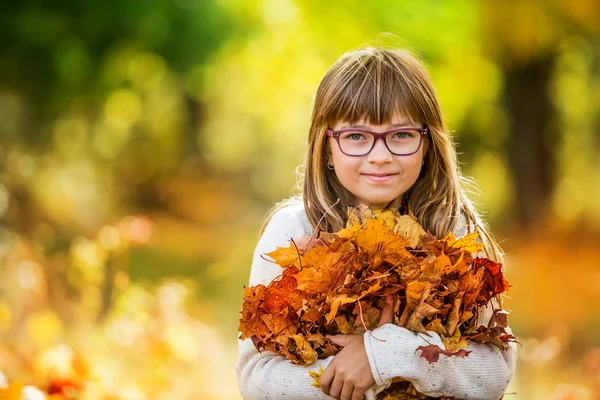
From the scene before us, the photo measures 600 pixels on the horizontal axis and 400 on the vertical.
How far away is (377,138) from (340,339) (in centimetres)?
56

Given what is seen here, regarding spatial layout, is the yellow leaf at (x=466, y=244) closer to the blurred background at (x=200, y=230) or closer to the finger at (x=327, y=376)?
the finger at (x=327, y=376)

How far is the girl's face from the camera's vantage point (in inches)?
88.9

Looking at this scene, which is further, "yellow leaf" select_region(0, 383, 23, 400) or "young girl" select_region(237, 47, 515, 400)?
"yellow leaf" select_region(0, 383, 23, 400)

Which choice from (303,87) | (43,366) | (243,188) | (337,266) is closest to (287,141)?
(243,188)

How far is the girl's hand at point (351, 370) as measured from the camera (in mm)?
1999

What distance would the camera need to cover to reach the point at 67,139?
1041 centimetres

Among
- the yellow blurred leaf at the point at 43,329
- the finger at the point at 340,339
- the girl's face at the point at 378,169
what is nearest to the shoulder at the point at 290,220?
the girl's face at the point at 378,169

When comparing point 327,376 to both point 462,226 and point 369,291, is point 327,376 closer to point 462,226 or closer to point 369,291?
point 369,291

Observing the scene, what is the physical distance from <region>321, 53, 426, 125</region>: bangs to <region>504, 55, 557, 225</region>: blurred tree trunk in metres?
7.05

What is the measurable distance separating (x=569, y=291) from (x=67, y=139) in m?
6.30

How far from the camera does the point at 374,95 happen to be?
2270mm

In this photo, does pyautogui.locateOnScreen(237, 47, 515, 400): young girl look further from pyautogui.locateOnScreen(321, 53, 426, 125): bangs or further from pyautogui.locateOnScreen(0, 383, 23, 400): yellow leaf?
pyautogui.locateOnScreen(0, 383, 23, 400): yellow leaf

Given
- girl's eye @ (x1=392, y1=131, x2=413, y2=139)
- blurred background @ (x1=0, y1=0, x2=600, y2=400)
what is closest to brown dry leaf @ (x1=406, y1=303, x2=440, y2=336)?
girl's eye @ (x1=392, y1=131, x2=413, y2=139)

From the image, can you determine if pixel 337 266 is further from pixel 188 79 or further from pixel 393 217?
pixel 188 79
